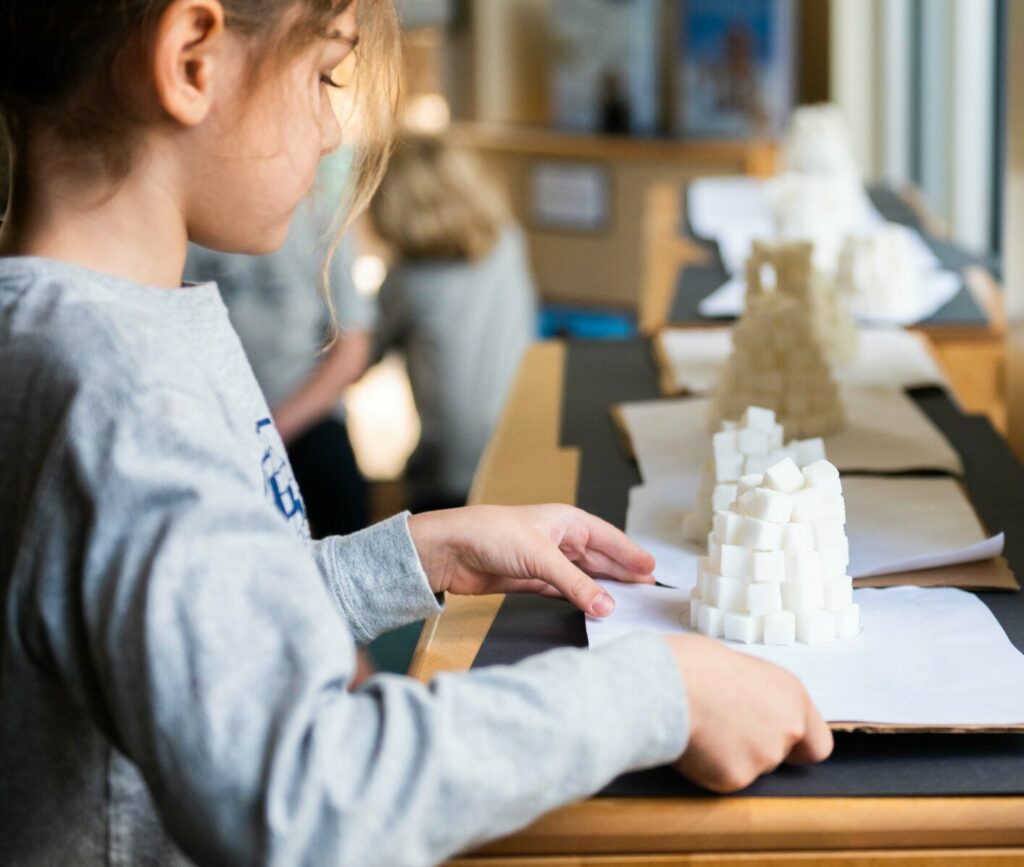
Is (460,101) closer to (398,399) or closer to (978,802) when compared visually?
(398,399)

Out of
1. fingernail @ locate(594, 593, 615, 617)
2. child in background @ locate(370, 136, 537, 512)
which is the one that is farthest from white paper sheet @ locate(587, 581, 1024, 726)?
child in background @ locate(370, 136, 537, 512)

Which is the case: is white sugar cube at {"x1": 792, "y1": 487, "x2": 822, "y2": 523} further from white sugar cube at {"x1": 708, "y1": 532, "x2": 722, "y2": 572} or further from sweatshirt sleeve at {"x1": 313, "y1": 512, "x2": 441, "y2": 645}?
sweatshirt sleeve at {"x1": 313, "y1": 512, "x2": 441, "y2": 645}

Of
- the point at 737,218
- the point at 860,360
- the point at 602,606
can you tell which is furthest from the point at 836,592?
the point at 737,218

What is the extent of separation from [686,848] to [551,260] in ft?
17.1

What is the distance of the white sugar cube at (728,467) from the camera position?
1.03 meters

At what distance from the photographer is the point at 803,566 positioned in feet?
2.79

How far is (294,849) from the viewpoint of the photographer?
609 millimetres

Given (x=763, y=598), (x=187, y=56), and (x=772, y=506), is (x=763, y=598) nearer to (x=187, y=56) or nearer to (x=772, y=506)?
(x=772, y=506)

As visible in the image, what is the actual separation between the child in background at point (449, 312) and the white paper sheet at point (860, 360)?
122cm

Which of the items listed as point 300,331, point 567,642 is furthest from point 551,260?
point 567,642

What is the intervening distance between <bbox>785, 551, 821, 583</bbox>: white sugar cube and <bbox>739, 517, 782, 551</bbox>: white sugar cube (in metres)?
0.01

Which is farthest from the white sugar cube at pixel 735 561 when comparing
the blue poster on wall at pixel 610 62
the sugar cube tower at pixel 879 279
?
the blue poster on wall at pixel 610 62

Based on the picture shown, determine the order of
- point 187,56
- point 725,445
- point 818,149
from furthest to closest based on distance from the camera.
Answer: point 818,149 → point 725,445 → point 187,56

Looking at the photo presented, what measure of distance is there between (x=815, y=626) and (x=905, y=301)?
1131 millimetres
